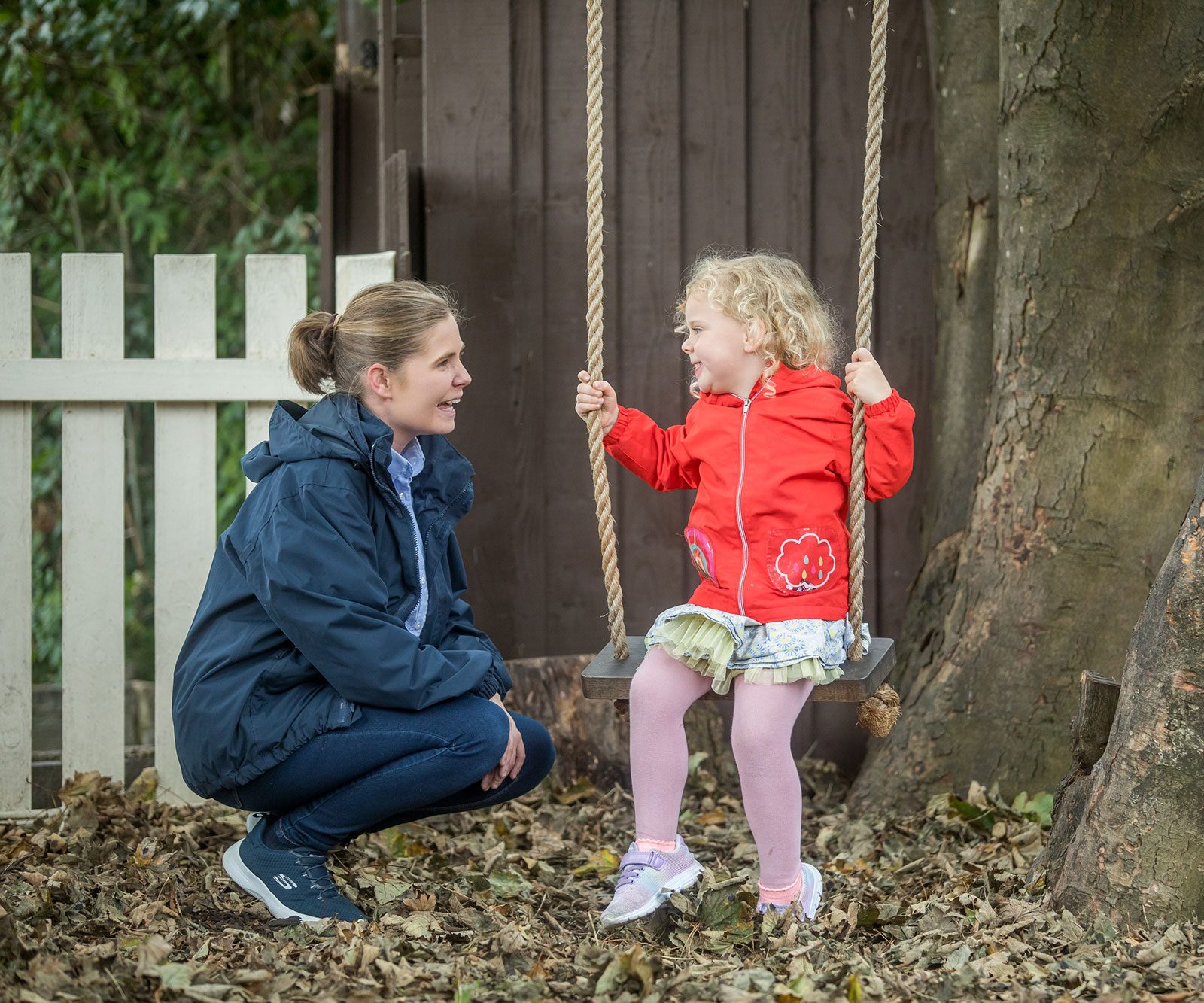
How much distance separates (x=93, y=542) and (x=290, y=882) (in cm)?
140

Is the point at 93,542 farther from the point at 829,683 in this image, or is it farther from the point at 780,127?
the point at 780,127

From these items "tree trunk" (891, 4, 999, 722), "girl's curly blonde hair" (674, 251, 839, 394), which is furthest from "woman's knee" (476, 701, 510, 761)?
"tree trunk" (891, 4, 999, 722)

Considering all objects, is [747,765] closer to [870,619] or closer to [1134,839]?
[1134,839]

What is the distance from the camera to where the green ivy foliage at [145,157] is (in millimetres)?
6559

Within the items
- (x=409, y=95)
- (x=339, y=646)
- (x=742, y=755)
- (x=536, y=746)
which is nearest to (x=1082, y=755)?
(x=742, y=755)

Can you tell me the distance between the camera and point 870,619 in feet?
13.5

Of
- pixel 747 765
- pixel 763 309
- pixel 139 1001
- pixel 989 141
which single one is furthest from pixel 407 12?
pixel 139 1001

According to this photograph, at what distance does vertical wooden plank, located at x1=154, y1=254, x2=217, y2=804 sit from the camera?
3.67 metres

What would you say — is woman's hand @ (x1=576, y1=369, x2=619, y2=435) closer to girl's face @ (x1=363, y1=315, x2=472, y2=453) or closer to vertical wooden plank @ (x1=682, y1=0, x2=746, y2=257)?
girl's face @ (x1=363, y1=315, x2=472, y2=453)

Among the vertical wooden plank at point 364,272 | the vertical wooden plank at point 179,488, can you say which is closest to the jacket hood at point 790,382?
the vertical wooden plank at point 364,272

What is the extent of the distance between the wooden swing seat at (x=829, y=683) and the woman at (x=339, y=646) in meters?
0.27

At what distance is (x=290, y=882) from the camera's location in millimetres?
2756

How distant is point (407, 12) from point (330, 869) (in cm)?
309

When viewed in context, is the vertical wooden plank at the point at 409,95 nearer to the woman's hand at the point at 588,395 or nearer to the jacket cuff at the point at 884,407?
the woman's hand at the point at 588,395
